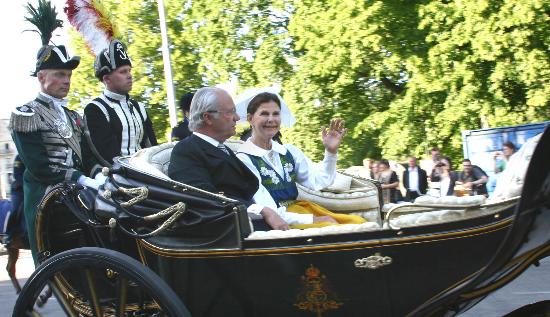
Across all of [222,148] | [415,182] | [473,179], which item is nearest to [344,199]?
[222,148]

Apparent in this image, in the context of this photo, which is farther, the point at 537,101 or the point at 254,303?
the point at 537,101

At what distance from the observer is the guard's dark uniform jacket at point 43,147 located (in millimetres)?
4320

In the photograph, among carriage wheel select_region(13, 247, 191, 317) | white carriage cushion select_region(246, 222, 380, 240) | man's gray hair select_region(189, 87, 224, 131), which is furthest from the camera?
man's gray hair select_region(189, 87, 224, 131)

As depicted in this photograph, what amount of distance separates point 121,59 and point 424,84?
40.1 ft

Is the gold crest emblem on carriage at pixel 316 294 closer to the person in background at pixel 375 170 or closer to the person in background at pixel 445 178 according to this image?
the person in background at pixel 445 178

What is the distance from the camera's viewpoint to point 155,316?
326cm

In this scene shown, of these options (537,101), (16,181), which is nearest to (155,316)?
(16,181)

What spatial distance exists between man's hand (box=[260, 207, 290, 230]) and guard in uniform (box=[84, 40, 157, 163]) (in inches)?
55.5

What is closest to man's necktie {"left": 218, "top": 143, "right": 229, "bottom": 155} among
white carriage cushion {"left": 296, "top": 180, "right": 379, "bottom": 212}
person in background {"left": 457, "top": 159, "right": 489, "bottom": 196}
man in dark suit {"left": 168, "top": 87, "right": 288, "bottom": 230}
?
man in dark suit {"left": 168, "top": 87, "right": 288, "bottom": 230}

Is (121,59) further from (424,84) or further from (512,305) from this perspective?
(424,84)

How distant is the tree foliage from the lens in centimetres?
1494

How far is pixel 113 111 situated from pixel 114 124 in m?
0.07

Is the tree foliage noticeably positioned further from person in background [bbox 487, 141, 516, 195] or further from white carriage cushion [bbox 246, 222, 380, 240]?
white carriage cushion [bbox 246, 222, 380, 240]

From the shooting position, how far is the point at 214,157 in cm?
363
